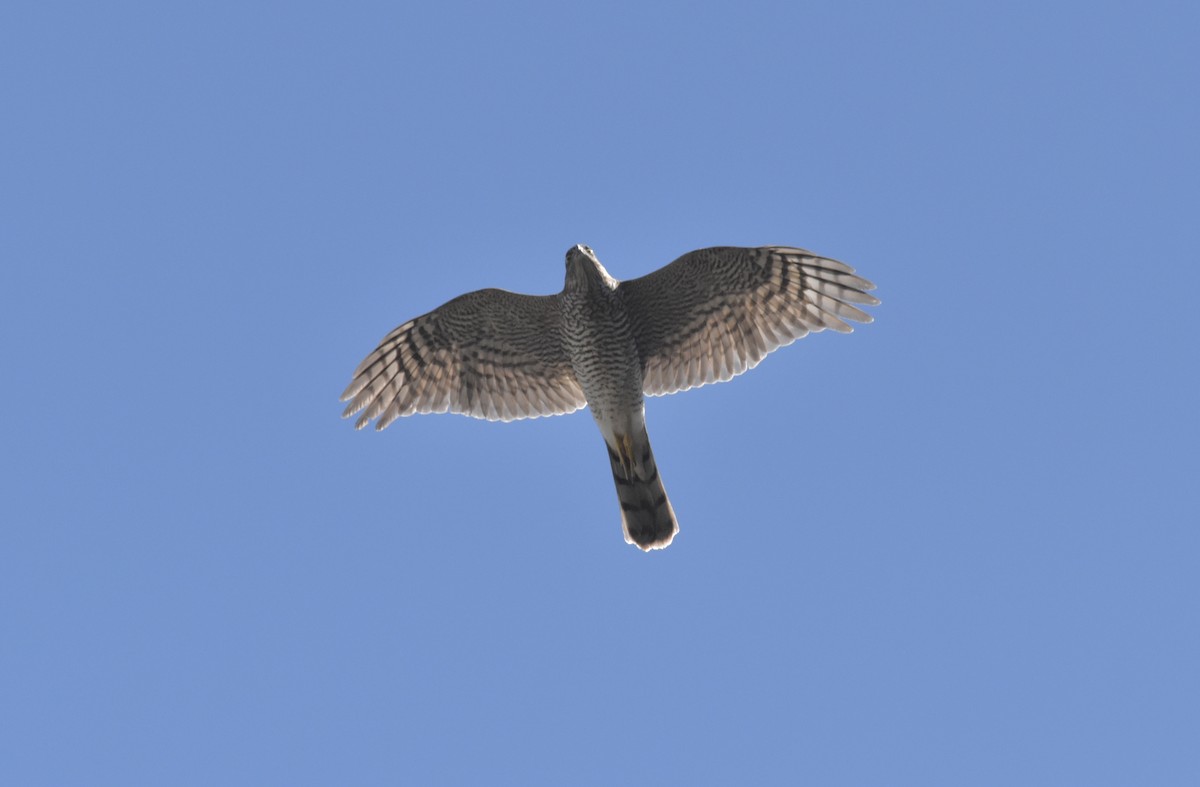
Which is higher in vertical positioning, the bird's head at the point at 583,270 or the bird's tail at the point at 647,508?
the bird's head at the point at 583,270

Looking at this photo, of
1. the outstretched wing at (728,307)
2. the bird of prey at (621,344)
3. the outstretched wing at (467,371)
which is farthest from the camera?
the outstretched wing at (467,371)

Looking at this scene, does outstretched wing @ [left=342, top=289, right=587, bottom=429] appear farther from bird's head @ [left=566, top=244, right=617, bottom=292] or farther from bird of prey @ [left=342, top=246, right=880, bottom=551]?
bird's head @ [left=566, top=244, right=617, bottom=292]

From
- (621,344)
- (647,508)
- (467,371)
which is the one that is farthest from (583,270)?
(647,508)

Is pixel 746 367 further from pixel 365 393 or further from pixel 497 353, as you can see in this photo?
pixel 365 393

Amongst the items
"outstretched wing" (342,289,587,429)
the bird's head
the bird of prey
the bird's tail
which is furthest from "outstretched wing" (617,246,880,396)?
"outstretched wing" (342,289,587,429)

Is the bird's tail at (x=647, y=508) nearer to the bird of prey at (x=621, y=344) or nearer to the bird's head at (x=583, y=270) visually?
the bird of prey at (x=621, y=344)

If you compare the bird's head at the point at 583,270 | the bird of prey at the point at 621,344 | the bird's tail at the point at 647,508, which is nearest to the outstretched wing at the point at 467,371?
the bird of prey at the point at 621,344
